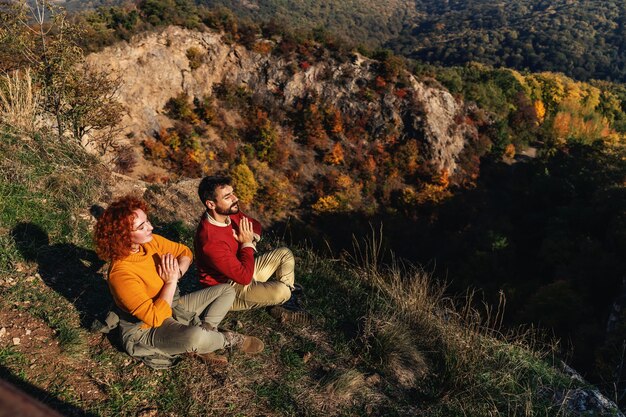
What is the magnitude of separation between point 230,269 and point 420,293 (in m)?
2.33

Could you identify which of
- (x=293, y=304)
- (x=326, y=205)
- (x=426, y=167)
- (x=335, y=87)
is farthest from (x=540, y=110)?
(x=293, y=304)

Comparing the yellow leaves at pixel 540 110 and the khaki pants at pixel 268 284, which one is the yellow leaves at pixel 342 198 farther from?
the khaki pants at pixel 268 284

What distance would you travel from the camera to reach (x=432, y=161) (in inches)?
1125

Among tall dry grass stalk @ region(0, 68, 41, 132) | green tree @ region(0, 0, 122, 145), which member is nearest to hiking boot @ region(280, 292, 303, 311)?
tall dry grass stalk @ region(0, 68, 41, 132)

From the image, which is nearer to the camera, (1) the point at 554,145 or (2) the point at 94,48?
(2) the point at 94,48

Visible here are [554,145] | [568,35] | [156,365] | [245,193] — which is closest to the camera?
[156,365]

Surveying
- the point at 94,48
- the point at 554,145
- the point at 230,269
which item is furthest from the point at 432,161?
the point at 230,269

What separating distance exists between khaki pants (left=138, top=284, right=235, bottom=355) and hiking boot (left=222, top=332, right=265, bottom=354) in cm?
15

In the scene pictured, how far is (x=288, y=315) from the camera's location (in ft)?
13.4

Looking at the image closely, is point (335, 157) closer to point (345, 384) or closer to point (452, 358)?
point (452, 358)

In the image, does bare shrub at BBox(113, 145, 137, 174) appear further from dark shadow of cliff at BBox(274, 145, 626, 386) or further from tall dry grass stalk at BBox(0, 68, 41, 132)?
tall dry grass stalk at BBox(0, 68, 41, 132)

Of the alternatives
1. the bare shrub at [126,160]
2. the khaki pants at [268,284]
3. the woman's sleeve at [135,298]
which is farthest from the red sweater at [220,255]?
the bare shrub at [126,160]

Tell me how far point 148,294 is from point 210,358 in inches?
29.9

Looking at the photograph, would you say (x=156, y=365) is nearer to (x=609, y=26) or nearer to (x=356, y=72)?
(x=356, y=72)
